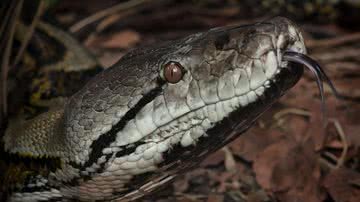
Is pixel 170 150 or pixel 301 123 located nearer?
pixel 170 150

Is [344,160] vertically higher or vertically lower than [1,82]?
lower

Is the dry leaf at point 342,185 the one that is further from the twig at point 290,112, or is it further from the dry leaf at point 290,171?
the twig at point 290,112

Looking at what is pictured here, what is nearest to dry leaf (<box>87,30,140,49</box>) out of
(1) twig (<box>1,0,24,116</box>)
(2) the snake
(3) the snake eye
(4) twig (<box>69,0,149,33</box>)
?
(4) twig (<box>69,0,149,33</box>)

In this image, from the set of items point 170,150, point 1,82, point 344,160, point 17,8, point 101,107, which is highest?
point 17,8

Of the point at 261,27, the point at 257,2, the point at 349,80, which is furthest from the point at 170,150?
the point at 257,2

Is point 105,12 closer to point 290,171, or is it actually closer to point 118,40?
point 118,40

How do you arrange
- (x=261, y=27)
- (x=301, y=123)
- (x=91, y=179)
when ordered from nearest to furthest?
(x=261, y=27), (x=91, y=179), (x=301, y=123)

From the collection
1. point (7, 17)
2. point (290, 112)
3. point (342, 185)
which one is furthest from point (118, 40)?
point (342, 185)

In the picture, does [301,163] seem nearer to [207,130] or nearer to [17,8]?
[207,130]
